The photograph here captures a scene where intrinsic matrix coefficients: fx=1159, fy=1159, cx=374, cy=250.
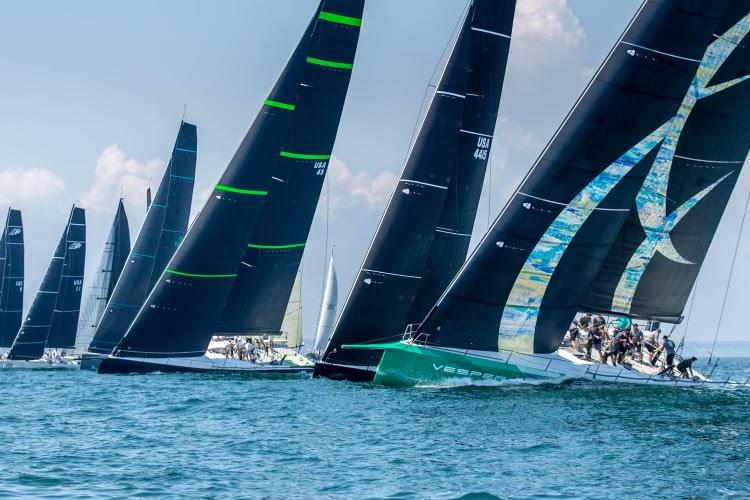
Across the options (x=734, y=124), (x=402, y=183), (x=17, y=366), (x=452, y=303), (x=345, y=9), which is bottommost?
(x=17, y=366)

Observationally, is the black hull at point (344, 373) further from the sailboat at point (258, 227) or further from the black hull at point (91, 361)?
the black hull at point (91, 361)

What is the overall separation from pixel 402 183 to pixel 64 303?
35992mm

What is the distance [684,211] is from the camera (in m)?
35.2

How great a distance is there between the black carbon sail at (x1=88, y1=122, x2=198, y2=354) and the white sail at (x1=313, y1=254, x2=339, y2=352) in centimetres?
2916

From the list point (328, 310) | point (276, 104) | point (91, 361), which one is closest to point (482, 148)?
point (276, 104)

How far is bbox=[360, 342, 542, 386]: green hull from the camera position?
30906mm

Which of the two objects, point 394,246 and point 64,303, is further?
point 64,303

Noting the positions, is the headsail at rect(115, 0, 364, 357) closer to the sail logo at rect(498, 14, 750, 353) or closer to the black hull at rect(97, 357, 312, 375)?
the black hull at rect(97, 357, 312, 375)

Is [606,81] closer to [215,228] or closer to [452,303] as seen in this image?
[452,303]

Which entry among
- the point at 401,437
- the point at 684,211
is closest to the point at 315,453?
the point at 401,437

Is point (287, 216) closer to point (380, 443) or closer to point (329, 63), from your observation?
point (329, 63)

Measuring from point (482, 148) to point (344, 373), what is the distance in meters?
8.20

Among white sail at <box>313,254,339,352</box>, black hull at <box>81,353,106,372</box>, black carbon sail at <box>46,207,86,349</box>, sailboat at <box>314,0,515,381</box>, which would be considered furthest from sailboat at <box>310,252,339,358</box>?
sailboat at <box>314,0,515,381</box>

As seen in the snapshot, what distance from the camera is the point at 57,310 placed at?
212 feet
